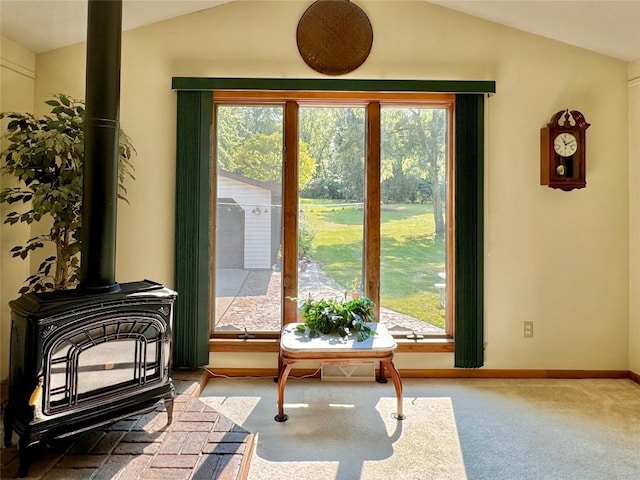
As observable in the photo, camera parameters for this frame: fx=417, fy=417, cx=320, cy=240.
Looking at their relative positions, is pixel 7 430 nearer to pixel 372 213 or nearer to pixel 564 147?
pixel 372 213

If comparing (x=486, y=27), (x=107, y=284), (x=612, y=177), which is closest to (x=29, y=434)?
(x=107, y=284)

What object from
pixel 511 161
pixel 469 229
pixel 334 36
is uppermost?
pixel 334 36

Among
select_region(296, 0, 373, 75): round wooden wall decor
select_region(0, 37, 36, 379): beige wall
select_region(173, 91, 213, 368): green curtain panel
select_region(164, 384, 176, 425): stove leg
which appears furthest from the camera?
select_region(173, 91, 213, 368): green curtain panel

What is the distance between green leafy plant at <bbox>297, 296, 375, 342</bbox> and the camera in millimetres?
2748

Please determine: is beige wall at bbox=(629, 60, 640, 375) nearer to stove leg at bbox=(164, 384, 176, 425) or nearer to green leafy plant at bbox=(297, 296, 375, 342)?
green leafy plant at bbox=(297, 296, 375, 342)

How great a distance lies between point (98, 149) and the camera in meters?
2.03

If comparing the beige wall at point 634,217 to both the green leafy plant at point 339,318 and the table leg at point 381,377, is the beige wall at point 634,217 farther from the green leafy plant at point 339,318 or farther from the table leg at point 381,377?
the green leafy plant at point 339,318

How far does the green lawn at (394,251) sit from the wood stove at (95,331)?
1.42 m

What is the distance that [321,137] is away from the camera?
3.27m

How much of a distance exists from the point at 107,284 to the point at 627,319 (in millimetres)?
3633

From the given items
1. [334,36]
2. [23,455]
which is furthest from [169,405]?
[334,36]

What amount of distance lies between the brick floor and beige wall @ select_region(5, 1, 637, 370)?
1027mm

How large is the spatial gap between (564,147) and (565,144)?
0.02 m

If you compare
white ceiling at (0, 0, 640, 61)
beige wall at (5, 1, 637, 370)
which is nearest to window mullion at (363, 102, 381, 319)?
beige wall at (5, 1, 637, 370)
